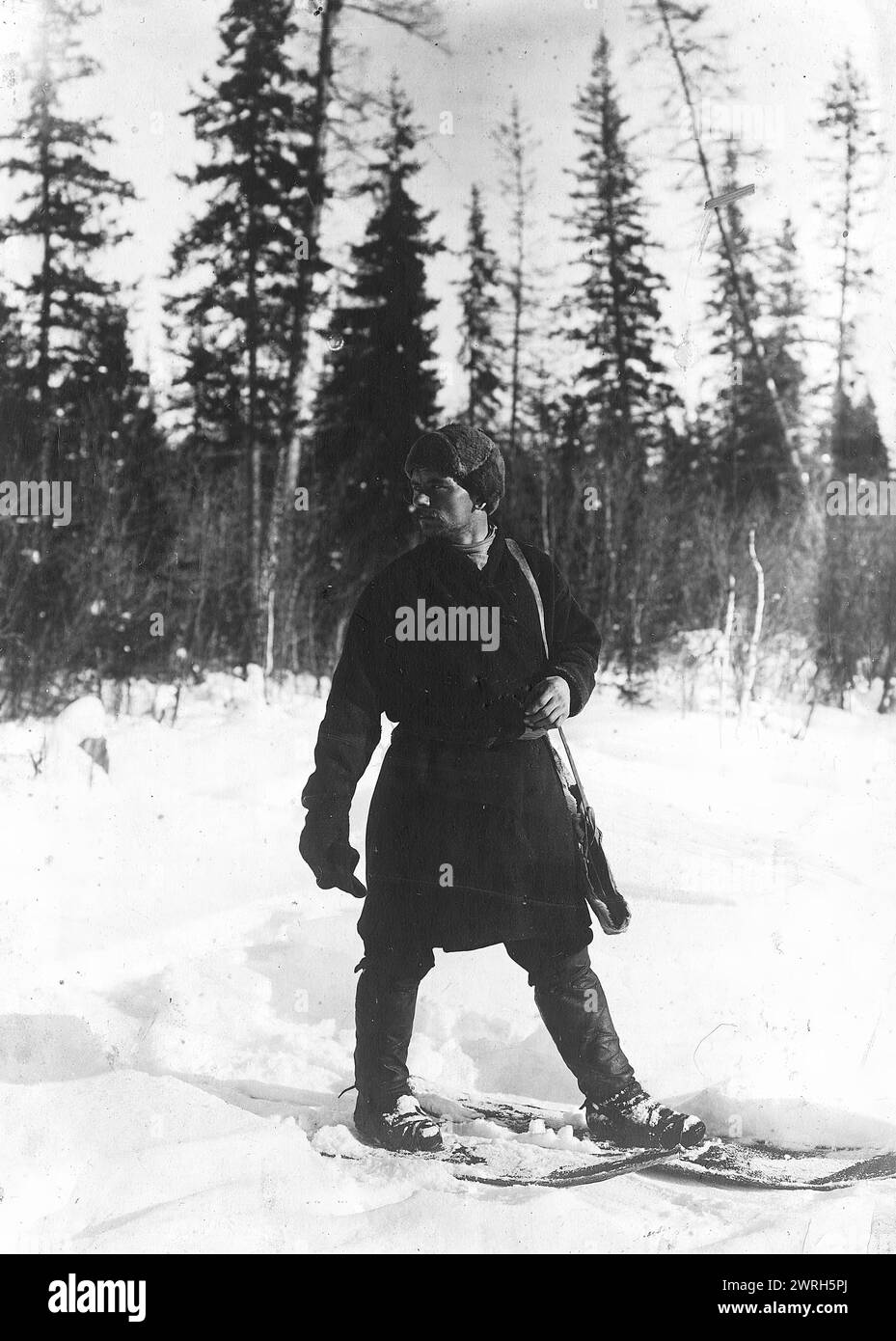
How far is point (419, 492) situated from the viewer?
343 centimetres

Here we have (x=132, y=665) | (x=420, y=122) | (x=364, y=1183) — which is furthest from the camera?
(x=132, y=665)

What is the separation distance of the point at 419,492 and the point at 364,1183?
2112 mm

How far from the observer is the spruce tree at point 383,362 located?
390cm

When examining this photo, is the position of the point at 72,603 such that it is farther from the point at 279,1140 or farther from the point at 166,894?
the point at 279,1140

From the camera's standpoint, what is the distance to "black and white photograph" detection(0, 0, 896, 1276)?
3.37 meters

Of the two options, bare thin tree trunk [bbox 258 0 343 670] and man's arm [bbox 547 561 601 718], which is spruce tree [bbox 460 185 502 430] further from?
man's arm [bbox 547 561 601 718]

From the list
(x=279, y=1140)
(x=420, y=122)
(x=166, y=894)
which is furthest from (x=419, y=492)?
(x=279, y=1140)

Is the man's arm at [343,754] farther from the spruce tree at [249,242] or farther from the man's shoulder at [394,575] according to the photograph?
the spruce tree at [249,242]

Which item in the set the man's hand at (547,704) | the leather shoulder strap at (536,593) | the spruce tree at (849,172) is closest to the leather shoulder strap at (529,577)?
the leather shoulder strap at (536,593)

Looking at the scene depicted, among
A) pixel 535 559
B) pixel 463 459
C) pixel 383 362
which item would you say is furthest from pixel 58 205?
pixel 535 559

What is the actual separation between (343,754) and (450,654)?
0.45m

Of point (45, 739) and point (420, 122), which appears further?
point (45, 739)

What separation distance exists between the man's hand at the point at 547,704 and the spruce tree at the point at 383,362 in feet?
2.89

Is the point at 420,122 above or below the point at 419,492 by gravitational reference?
above
